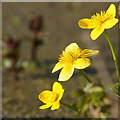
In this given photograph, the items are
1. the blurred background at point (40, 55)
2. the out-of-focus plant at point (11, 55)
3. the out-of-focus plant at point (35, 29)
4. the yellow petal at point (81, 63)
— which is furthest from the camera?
the out-of-focus plant at point (35, 29)

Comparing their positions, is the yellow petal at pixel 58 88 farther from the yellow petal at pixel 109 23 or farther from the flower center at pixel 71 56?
the yellow petal at pixel 109 23

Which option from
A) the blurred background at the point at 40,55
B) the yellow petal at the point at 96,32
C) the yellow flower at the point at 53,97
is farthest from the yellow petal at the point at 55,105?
the blurred background at the point at 40,55

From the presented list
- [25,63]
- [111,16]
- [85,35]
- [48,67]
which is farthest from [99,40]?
Answer: [111,16]

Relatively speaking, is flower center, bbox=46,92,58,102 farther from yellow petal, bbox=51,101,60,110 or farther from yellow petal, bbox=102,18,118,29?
yellow petal, bbox=102,18,118,29

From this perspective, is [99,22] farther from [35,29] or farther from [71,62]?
[35,29]

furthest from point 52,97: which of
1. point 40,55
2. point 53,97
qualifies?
point 40,55
